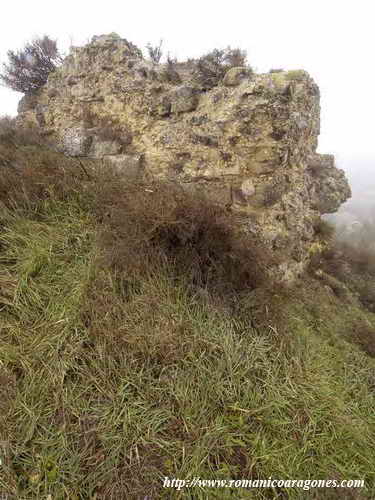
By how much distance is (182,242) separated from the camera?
8.91 ft

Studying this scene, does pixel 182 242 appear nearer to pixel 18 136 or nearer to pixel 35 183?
pixel 35 183

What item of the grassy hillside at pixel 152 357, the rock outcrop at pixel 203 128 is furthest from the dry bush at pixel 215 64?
the grassy hillside at pixel 152 357

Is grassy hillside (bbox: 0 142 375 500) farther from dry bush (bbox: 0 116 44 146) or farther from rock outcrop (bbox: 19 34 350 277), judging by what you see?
dry bush (bbox: 0 116 44 146)

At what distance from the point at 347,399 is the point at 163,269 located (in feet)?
7.48

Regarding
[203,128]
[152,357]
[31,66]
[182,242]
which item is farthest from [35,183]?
[31,66]

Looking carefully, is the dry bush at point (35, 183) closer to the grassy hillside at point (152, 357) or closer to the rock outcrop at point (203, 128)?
the grassy hillside at point (152, 357)

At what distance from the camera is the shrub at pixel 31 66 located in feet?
17.3

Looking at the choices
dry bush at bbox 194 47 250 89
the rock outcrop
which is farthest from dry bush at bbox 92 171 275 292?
dry bush at bbox 194 47 250 89

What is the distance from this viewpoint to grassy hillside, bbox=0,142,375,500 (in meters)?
1.82

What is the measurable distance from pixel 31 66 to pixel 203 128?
4.49 m

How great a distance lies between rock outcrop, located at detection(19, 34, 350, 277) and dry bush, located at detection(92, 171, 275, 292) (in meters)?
0.57

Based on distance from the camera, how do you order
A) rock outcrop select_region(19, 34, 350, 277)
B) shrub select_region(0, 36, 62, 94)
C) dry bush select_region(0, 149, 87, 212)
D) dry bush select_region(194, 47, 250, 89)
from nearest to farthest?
1. dry bush select_region(0, 149, 87, 212)
2. rock outcrop select_region(19, 34, 350, 277)
3. dry bush select_region(194, 47, 250, 89)
4. shrub select_region(0, 36, 62, 94)

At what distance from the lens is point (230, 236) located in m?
2.80

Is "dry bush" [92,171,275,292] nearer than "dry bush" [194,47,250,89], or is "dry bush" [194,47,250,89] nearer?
"dry bush" [92,171,275,292]
